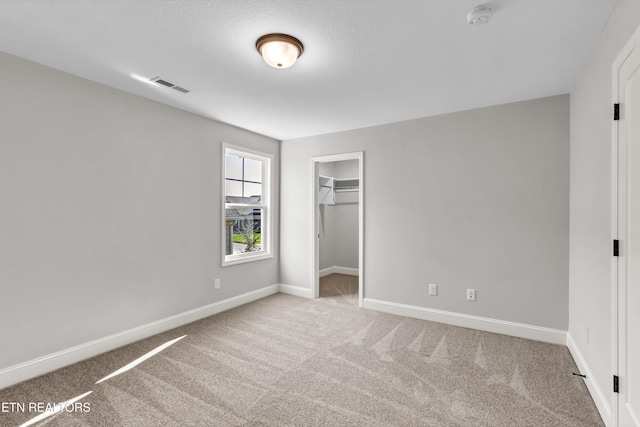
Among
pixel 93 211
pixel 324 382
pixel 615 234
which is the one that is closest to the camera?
pixel 615 234

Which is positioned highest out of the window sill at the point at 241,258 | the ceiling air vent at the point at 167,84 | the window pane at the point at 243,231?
the ceiling air vent at the point at 167,84

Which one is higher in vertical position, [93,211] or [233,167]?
[233,167]

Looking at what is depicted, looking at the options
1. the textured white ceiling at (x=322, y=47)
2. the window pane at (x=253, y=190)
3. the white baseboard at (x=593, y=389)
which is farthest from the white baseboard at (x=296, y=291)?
the white baseboard at (x=593, y=389)

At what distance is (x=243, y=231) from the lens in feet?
15.1

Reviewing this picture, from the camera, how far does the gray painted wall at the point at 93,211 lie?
7.83 feet

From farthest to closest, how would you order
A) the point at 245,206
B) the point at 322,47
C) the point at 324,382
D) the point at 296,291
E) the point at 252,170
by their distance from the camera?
the point at 296,291
the point at 252,170
the point at 245,206
the point at 324,382
the point at 322,47

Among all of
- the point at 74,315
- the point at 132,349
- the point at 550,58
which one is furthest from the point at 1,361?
the point at 550,58

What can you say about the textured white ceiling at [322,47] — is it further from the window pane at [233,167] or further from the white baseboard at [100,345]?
the white baseboard at [100,345]

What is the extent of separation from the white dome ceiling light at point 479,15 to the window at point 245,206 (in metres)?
3.11

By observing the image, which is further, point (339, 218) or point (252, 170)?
point (339, 218)

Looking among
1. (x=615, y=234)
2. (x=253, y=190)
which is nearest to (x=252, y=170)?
(x=253, y=190)

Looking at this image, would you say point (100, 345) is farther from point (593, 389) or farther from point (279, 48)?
point (593, 389)

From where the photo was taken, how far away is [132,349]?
9.72 feet

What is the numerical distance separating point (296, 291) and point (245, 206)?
1.53 metres
